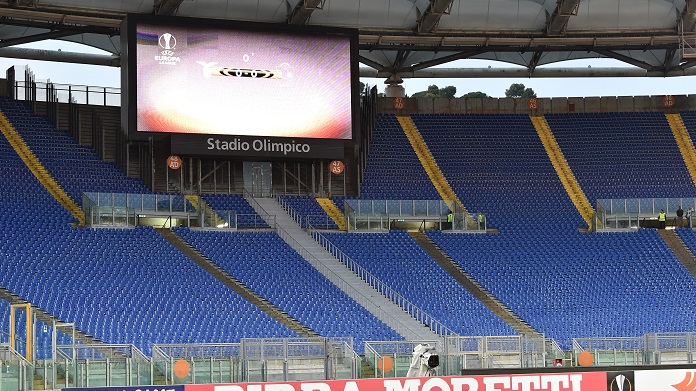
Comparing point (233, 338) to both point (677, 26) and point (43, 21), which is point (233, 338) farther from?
point (677, 26)

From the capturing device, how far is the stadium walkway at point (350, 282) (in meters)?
40.5

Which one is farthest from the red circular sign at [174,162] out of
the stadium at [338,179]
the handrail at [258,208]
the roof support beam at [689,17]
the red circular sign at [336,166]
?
the roof support beam at [689,17]

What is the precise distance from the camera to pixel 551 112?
5769cm

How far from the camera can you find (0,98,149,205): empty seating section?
155 ft

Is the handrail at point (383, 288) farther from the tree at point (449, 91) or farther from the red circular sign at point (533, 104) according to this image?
the tree at point (449, 91)

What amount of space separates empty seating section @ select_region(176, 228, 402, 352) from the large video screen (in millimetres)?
4235

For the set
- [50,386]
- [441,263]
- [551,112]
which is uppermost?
[551,112]

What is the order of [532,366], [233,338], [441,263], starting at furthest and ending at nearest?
[441,263] → [233,338] → [532,366]

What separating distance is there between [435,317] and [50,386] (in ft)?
65.3

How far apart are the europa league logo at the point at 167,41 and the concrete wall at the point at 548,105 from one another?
49.6 feet

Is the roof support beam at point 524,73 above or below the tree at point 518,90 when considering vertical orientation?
below

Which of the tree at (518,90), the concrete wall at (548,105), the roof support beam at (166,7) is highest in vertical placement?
the tree at (518,90)

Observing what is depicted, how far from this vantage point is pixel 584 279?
4556 centimetres

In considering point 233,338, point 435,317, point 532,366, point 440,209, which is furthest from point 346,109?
point 532,366
